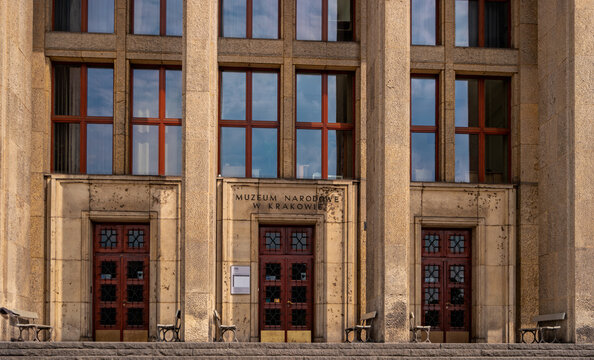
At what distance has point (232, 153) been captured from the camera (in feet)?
71.8

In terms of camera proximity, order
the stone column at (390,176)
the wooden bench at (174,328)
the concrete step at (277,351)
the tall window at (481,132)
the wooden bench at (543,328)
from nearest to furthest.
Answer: the concrete step at (277,351), the wooden bench at (174,328), the stone column at (390,176), the wooden bench at (543,328), the tall window at (481,132)

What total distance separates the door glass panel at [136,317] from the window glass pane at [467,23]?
11.1 m

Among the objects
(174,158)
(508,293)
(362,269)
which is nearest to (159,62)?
(174,158)

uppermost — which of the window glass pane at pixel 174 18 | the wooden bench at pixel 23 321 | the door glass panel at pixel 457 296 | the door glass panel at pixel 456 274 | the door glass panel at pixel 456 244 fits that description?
the window glass pane at pixel 174 18

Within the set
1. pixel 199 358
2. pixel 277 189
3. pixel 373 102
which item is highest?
pixel 373 102

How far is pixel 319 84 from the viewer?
22.4m

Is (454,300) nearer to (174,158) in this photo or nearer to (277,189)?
(277,189)

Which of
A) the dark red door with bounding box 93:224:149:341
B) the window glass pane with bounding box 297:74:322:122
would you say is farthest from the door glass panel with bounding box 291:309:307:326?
the window glass pane with bounding box 297:74:322:122

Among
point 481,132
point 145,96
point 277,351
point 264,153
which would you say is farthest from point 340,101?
point 277,351

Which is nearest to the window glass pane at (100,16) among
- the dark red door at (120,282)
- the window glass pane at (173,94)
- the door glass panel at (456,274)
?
the window glass pane at (173,94)

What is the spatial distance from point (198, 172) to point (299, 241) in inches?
165

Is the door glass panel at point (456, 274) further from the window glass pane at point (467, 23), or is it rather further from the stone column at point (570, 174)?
the window glass pane at point (467, 23)

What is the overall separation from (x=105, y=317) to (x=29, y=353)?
522cm

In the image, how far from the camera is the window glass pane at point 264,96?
22078 mm
